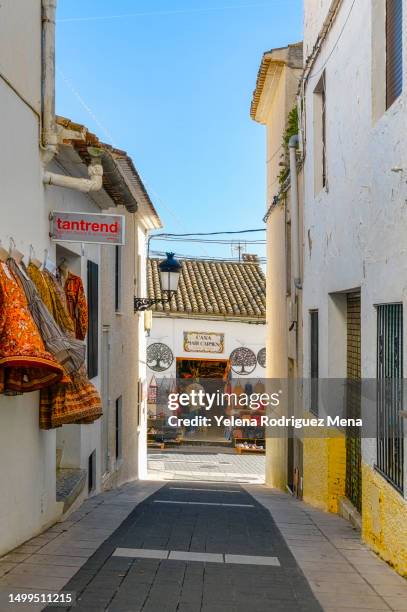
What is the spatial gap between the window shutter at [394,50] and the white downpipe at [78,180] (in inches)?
126

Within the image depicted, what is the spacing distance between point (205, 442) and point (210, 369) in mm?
2971

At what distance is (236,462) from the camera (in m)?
23.0

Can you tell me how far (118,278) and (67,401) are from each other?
841 cm

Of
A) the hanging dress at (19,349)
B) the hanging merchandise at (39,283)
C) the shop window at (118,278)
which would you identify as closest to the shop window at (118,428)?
the shop window at (118,278)

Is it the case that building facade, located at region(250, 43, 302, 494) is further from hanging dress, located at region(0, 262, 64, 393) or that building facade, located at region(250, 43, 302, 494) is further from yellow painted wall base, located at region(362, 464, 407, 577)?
hanging dress, located at region(0, 262, 64, 393)

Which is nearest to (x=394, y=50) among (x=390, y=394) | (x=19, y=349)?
(x=390, y=394)

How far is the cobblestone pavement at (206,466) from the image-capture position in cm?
2088

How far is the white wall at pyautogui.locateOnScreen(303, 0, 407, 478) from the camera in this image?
645cm

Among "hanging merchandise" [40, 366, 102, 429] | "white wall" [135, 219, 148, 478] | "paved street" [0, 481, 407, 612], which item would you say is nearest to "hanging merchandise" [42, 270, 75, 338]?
"hanging merchandise" [40, 366, 102, 429]

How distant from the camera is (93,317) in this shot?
11.2 metres

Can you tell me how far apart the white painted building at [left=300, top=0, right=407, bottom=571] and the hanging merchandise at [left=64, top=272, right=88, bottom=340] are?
3.14 m

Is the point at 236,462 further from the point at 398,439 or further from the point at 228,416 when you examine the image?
the point at 398,439

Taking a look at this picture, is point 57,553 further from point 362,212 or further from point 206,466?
point 206,466

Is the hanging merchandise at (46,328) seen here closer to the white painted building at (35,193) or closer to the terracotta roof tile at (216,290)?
the white painted building at (35,193)
